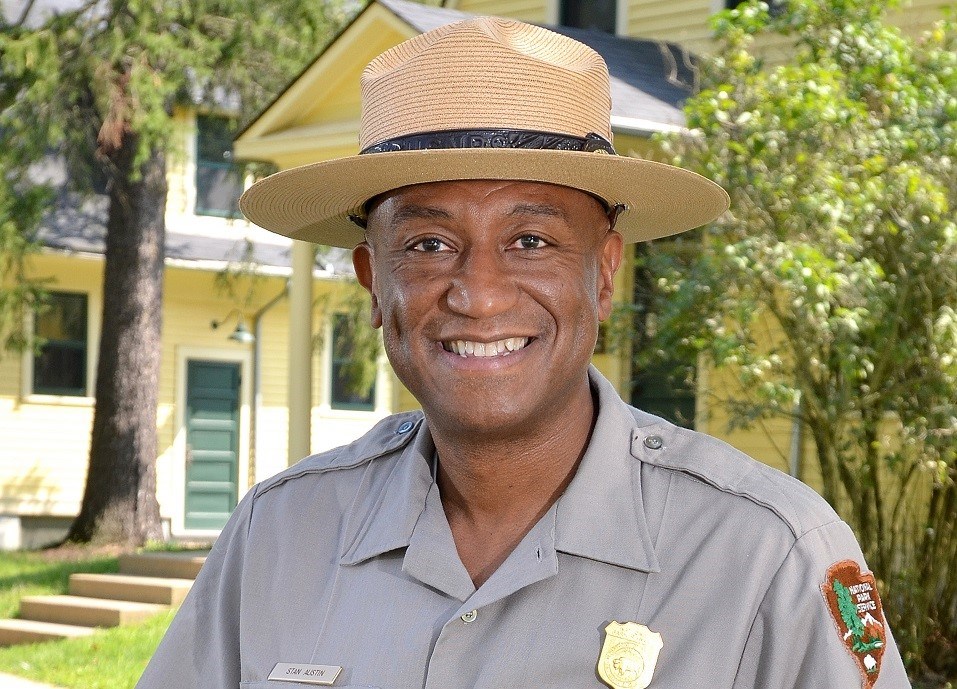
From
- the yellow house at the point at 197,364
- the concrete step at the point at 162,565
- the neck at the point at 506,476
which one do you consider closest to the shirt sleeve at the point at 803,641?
the neck at the point at 506,476

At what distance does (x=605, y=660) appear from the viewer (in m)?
2.03

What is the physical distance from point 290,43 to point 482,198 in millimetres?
12260

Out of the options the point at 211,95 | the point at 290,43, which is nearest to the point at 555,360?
the point at 290,43

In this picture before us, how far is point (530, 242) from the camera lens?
2.30m

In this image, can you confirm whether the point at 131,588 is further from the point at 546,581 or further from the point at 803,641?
the point at 803,641

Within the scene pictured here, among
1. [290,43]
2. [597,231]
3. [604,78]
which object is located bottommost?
[597,231]

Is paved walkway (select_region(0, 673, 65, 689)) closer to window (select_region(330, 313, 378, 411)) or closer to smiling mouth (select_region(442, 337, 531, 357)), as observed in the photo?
smiling mouth (select_region(442, 337, 531, 357))

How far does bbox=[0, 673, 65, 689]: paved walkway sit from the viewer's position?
849cm

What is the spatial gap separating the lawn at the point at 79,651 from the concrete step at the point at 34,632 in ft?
0.78

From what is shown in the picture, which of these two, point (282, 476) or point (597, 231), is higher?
point (597, 231)

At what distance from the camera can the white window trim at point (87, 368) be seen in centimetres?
1769

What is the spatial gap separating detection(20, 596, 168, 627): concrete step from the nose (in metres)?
8.95

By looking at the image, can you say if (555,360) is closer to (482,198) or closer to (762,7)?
(482,198)

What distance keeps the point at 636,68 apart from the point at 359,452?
28.9 feet
